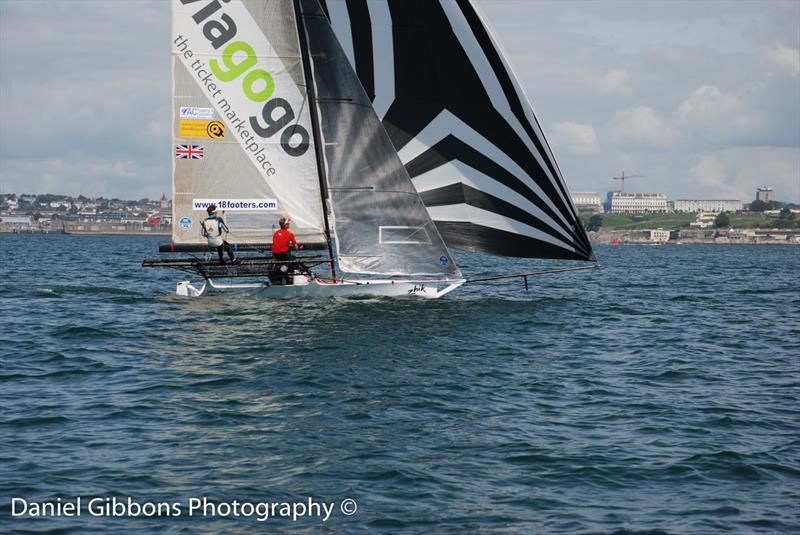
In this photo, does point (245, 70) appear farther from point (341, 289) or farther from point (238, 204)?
point (341, 289)

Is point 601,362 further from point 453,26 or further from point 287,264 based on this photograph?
point 453,26

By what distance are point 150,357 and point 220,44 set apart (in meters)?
9.28

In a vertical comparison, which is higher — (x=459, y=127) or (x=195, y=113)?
(x=195, y=113)

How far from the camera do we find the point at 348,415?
43.3 ft

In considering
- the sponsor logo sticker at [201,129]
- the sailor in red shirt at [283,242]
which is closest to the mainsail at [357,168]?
the sailor in red shirt at [283,242]

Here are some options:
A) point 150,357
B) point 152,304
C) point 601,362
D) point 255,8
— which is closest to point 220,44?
point 255,8

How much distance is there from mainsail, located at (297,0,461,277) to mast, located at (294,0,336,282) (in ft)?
1.12

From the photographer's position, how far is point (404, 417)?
13188mm

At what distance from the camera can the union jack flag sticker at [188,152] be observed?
77.3ft

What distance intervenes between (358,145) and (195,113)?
4048 millimetres

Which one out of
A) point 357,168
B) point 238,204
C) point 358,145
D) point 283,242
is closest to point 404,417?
point 283,242

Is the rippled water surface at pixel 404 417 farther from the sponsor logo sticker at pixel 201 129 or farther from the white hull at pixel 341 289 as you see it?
the sponsor logo sticker at pixel 201 129

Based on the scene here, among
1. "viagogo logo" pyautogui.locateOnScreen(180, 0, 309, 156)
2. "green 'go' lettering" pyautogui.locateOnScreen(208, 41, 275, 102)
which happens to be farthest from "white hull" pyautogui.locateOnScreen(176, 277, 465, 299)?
"green 'go' lettering" pyautogui.locateOnScreen(208, 41, 275, 102)

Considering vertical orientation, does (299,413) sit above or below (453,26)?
below
